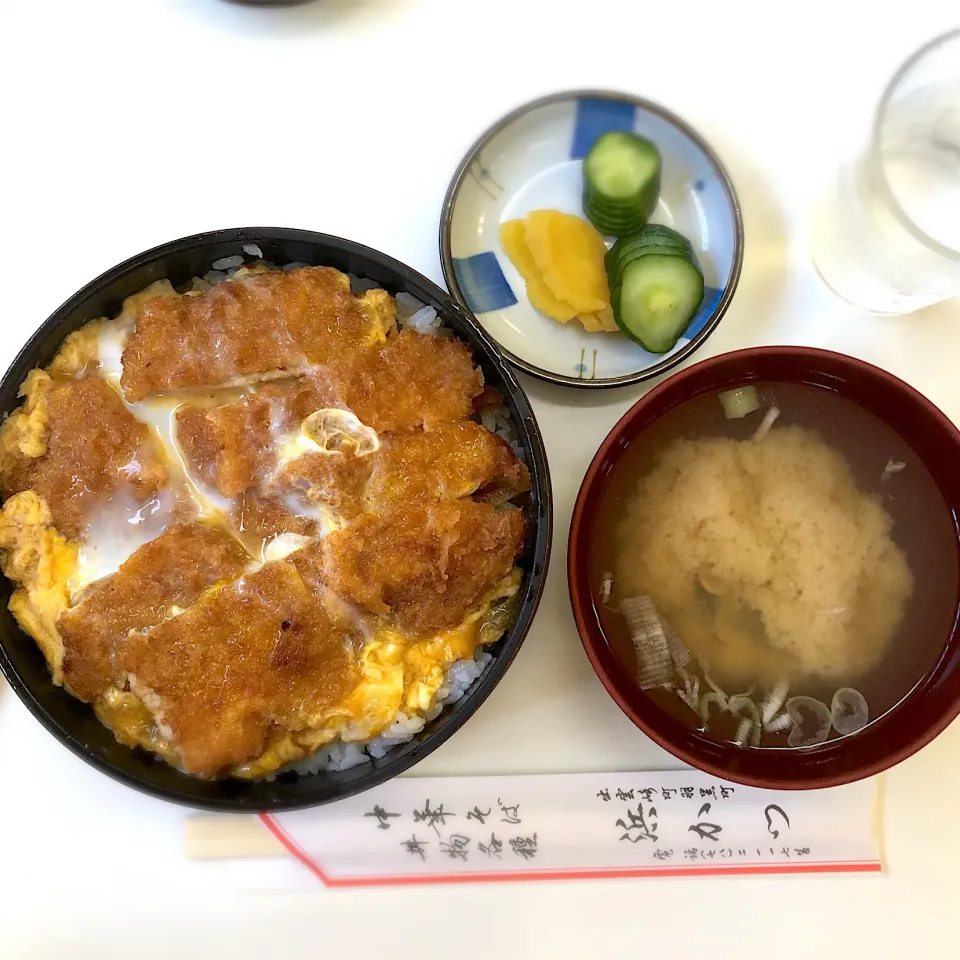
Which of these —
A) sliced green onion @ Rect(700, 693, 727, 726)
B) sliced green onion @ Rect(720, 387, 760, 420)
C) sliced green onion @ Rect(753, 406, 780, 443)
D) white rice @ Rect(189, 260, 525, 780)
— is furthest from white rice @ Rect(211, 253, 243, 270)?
sliced green onion @ Rect(700, 693, 727, 726)

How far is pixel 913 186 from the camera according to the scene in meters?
1.99

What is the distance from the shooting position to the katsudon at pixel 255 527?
5.43 feet

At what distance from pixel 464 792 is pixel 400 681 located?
1.56 feet

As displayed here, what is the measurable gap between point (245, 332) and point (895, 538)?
1.58 metres

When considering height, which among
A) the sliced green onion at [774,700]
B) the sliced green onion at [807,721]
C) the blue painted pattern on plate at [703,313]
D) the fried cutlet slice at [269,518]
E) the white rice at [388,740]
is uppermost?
the blue painted pattern on plate at [703,313]

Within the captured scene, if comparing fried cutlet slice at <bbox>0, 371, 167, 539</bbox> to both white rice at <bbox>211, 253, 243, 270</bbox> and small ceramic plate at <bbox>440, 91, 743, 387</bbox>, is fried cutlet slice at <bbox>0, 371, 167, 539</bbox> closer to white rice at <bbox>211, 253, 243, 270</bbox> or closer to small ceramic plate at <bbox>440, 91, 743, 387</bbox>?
white rice at <bbox>211, 253, 243, 270</bbox>

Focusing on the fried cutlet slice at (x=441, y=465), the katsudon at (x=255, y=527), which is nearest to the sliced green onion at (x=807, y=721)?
the katsudon at (x=255, y=527)

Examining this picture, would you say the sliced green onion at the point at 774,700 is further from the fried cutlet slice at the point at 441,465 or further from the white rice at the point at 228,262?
the white rice at the point at 228,262

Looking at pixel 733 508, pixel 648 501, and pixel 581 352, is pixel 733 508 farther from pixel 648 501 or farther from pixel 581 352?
pixel 581 352

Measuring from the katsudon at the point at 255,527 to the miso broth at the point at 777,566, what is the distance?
1.17 ft


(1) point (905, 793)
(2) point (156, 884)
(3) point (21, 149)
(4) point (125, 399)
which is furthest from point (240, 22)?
(1) point (905, 793)

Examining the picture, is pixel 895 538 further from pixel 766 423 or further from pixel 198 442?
pixel 198 442

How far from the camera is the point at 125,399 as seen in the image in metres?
1.75

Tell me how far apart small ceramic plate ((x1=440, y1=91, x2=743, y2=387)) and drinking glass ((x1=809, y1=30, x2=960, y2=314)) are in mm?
316
